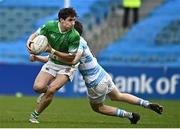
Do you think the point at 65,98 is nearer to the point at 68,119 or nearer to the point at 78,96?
the point at 78,96

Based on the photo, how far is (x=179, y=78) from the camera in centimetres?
2697

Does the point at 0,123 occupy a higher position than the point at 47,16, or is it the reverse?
the point at 0,123

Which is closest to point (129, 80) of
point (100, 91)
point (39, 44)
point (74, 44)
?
point (100, 91)

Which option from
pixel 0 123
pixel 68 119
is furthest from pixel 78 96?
pixel 0 123

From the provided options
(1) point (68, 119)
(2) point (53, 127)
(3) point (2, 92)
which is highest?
(2) point (53, 127)

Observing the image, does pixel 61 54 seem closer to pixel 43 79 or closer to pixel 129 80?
pixel 43 79

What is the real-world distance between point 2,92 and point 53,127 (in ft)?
47.4

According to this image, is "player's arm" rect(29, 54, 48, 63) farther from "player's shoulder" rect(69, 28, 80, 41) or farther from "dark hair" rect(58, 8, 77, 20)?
"dark hair" rect(58, 8, 77, 20)

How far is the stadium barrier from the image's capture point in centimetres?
2702

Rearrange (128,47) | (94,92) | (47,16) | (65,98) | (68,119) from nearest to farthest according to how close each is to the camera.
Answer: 1. (94,92)
2. (68,119)
3. (65,98)
4. (128,47)
5. (47,16)

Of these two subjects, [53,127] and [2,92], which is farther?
[2,92]

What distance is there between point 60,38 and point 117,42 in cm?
1738

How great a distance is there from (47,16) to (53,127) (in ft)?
67.5

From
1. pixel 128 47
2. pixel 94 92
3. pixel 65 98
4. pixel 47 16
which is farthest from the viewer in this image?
pixel 47 16
